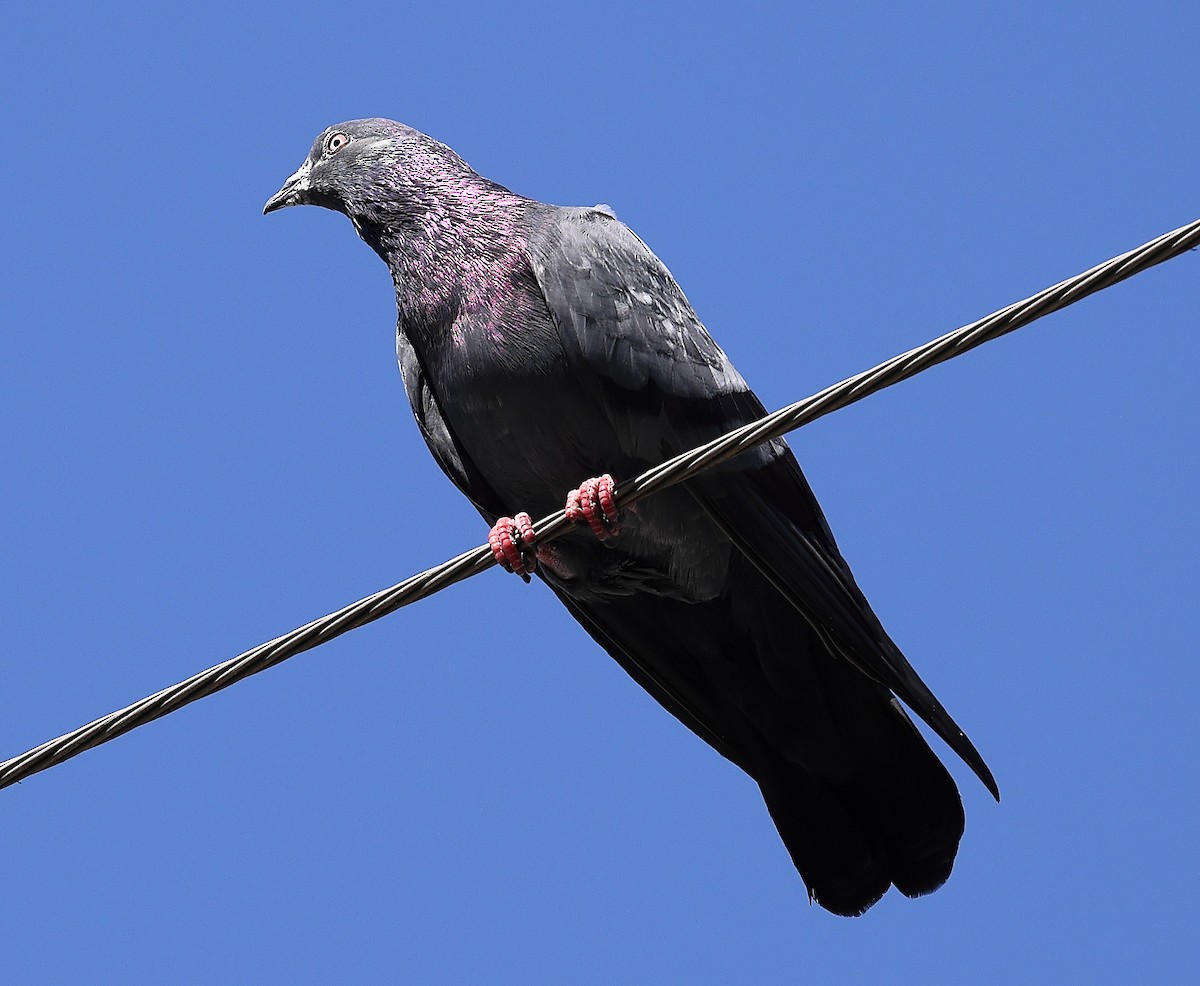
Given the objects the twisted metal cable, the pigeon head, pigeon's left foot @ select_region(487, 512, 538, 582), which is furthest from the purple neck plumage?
the twisted metal cable

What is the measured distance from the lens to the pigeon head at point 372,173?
585 cm

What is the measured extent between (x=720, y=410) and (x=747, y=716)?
1.19m

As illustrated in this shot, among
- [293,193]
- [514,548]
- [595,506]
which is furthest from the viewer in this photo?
[293,193]

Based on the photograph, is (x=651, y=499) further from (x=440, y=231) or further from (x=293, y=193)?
(x=293, y=193)

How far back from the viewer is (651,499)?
544 cm

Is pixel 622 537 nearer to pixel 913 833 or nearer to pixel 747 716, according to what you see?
pixel 747 716

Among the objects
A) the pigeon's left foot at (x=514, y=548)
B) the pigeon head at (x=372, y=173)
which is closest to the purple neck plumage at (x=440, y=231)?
the pigeon head at (x=372, y=173)

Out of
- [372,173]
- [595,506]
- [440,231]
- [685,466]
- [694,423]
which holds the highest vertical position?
[372,173]

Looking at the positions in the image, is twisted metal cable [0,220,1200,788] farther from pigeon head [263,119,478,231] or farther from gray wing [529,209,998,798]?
pigeon head [263,119,478,231]

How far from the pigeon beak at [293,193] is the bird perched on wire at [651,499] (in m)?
0.02

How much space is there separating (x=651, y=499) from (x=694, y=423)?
33 cm

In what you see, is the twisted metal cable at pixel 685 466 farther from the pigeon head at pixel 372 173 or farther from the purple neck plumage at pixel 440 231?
the pigeon head at pixel 372 173

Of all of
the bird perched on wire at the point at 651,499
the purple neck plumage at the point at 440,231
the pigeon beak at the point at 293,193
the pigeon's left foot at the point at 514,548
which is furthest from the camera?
the pigeon beak at the point at 293,193

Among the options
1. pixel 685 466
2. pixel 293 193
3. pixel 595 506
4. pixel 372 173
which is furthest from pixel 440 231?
pixel 685 466
